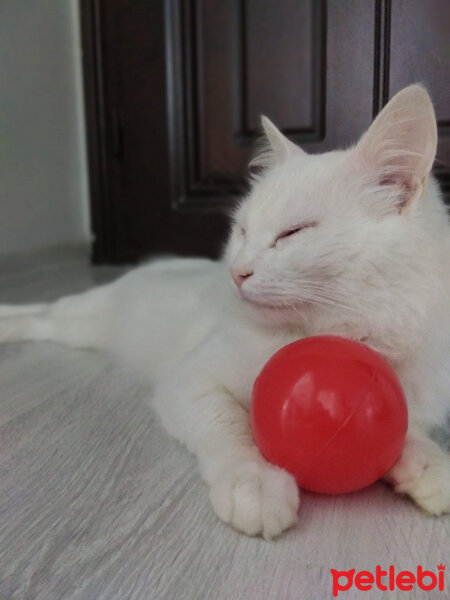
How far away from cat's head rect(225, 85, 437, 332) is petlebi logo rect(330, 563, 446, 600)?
1.26 feet

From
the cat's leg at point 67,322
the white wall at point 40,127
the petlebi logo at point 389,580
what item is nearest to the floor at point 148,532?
the petlebi logo at point 389,580

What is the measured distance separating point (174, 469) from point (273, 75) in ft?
6.27

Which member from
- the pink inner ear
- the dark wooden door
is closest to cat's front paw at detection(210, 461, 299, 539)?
the pink inner ear

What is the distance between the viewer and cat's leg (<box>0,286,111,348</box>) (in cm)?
170

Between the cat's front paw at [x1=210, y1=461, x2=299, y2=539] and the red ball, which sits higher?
the red ball

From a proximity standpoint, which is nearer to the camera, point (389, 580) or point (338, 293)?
point (389, 580)

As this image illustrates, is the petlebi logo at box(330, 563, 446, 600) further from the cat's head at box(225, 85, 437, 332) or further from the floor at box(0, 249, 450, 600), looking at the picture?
the cat's head at box(225, 85, 437, 332)

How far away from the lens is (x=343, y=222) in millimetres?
898

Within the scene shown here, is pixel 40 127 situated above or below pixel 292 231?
above

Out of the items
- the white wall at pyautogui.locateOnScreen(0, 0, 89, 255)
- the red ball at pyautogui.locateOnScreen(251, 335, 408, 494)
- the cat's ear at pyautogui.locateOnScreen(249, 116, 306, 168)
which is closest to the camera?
the red ball at pyautogui.locateOnScreen(251, 335, 408, 494)

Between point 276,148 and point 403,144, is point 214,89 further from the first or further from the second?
point 403,144

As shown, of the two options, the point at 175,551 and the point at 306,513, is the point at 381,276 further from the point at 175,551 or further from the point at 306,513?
the point at 175,551

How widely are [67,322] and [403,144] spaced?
119 cm

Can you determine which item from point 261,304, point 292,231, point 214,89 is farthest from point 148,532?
point 214,89
